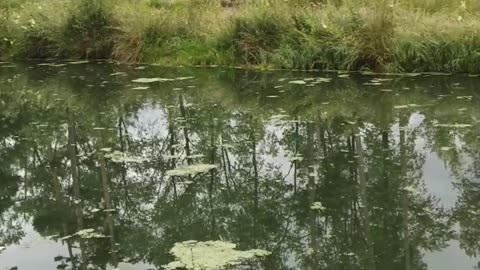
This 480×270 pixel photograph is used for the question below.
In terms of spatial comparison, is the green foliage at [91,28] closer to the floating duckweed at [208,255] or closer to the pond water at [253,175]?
the pond water at [253,175]

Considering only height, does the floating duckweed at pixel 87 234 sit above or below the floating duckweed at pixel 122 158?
below

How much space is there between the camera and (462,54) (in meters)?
9.55

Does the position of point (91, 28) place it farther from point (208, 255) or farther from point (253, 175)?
point (208, 255)

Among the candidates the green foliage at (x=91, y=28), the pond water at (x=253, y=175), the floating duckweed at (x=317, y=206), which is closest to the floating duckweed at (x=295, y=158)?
the pond water at (x=253, y=175)

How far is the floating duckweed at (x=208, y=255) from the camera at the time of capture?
3997 mm

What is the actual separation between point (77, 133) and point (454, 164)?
4.27 m

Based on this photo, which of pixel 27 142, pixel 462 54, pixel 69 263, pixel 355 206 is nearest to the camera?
pixel 69 263

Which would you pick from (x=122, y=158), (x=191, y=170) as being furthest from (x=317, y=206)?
(x=122, y=158)

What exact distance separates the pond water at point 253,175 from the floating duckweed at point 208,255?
0.10ft

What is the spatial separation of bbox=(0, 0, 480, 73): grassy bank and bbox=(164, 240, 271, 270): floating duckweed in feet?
21.1

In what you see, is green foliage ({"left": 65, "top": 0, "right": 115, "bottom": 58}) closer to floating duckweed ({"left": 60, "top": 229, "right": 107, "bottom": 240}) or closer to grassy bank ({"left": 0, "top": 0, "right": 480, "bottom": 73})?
grassy bank ({"left": 0, "top": 0, "right": 480, "bottom": 73})

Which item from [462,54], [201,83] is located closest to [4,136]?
[201,83]

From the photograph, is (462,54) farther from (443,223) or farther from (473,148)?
(443,223)

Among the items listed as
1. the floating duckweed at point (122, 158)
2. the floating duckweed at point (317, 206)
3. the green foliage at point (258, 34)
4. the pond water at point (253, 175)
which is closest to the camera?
the pond water at point (253, 175)
